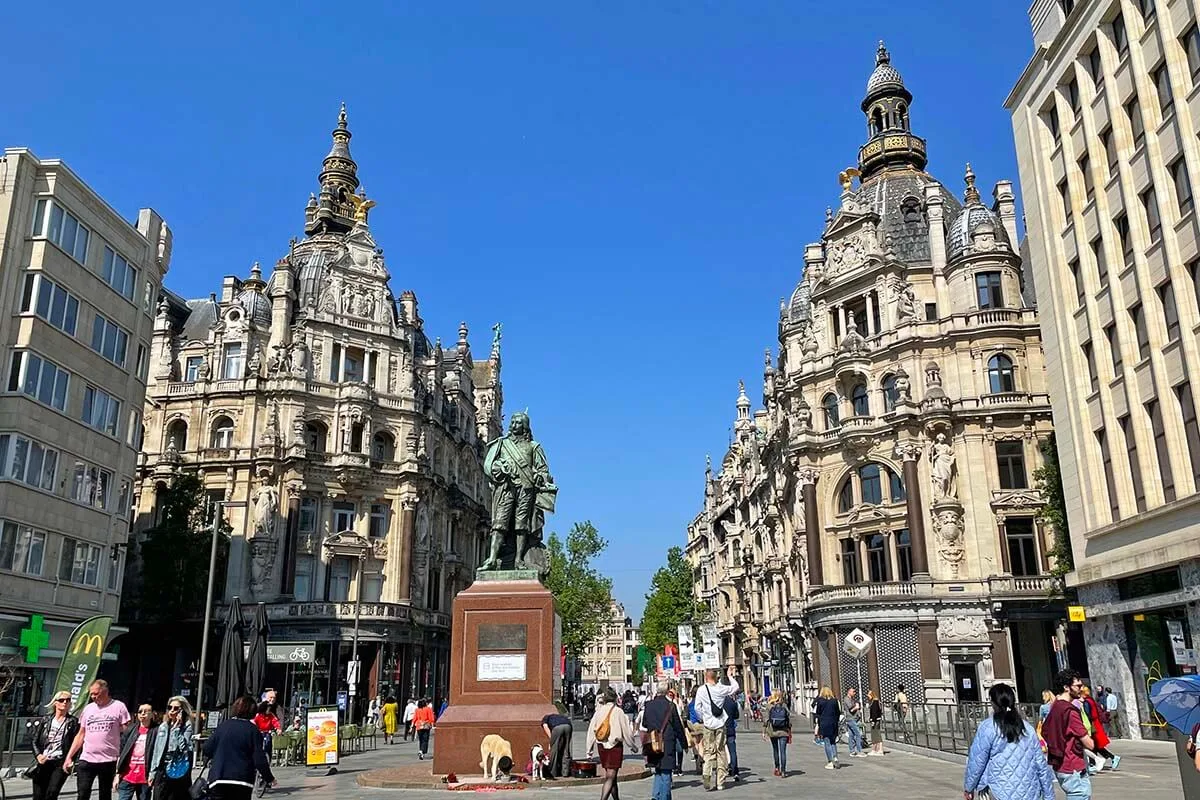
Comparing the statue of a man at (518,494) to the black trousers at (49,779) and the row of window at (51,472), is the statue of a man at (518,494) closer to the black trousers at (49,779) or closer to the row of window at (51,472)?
the black trousers at (49,779)

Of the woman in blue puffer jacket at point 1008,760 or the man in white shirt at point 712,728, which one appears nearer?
the woman in blue puffer jacket at point 1008,760

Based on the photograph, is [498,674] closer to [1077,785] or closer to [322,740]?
[322,740]

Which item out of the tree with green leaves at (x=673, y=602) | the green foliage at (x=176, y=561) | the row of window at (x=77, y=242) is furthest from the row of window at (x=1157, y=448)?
the tree with green leaves at (x=673, y=602)

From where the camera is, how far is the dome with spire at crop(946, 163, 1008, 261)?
4853 cm

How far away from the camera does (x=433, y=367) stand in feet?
208

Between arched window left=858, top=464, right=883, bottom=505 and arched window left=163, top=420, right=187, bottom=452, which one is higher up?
arched window left=163, top=420, right=187, bottom=452

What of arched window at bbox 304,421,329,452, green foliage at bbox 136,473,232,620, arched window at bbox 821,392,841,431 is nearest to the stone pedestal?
arched window at bbox 821,392,841,431

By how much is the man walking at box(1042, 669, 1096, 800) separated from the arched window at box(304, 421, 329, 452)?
4921cm

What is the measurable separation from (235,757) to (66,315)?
29.4 meters

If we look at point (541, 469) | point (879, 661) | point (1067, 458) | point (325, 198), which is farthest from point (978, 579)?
point (325, 198)

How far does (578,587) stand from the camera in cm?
7694

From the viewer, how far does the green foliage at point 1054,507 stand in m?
37.8

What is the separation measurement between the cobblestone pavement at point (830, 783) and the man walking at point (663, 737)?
1.40 metres

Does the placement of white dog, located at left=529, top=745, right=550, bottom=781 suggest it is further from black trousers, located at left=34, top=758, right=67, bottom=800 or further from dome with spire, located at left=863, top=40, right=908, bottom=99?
dome with spire, located at left=863, top=40, right=908, bottom=99
